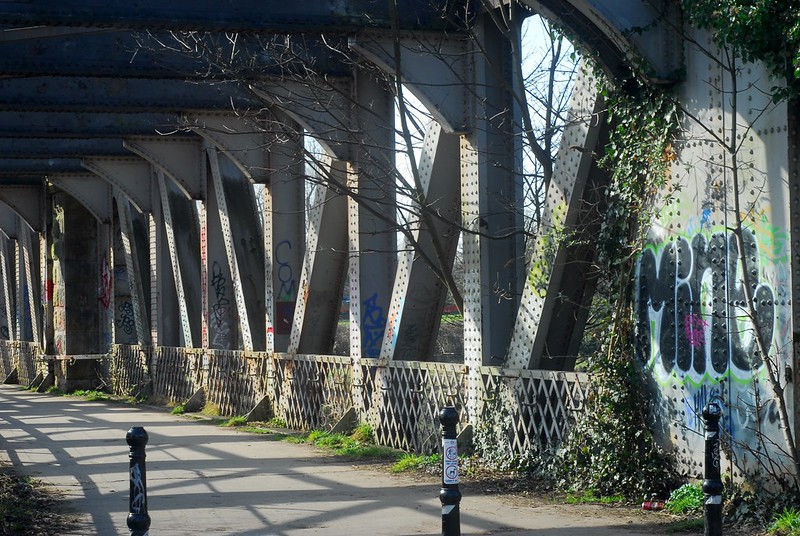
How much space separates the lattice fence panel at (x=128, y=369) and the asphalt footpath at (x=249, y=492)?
25.8 feet

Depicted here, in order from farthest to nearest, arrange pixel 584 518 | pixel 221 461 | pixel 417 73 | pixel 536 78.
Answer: pixel 536 78, pixel 221 461, pixel 417 73, pixel 584 518

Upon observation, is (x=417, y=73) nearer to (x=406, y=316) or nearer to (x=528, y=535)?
(x=406, y=316)

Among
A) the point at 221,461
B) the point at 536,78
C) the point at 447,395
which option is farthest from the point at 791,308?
the point at 536,78

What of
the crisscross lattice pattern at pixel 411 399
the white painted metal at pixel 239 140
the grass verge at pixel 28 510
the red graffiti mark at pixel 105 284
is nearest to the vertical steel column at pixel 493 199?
the crisscross lattice pattern at pixel 411 399

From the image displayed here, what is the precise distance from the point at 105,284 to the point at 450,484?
79.6 feet

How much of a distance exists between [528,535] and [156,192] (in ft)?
59.2

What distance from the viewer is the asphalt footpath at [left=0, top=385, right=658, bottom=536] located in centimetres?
919

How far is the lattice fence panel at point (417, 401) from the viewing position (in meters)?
13.4

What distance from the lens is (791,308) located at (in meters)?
8.59

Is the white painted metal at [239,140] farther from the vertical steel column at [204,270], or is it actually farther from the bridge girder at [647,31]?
the bridge girder at [647,31]

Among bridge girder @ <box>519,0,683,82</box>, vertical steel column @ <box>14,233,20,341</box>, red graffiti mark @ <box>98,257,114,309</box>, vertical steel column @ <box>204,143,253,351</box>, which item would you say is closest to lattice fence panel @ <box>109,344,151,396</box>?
red graffiti mark @ <box>98,257,114,309</box>

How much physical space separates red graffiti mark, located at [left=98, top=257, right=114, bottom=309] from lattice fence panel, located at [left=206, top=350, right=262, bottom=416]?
8.89m

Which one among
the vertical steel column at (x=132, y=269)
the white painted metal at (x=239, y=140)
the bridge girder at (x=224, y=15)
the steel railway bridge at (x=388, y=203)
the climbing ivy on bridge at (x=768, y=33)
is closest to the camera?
the climbing ivy on bridge at (x=768, y=33)

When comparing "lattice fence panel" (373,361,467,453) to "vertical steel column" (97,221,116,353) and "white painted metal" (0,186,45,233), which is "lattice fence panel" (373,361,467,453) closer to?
"vertical steel column" (97,221,116,353)
